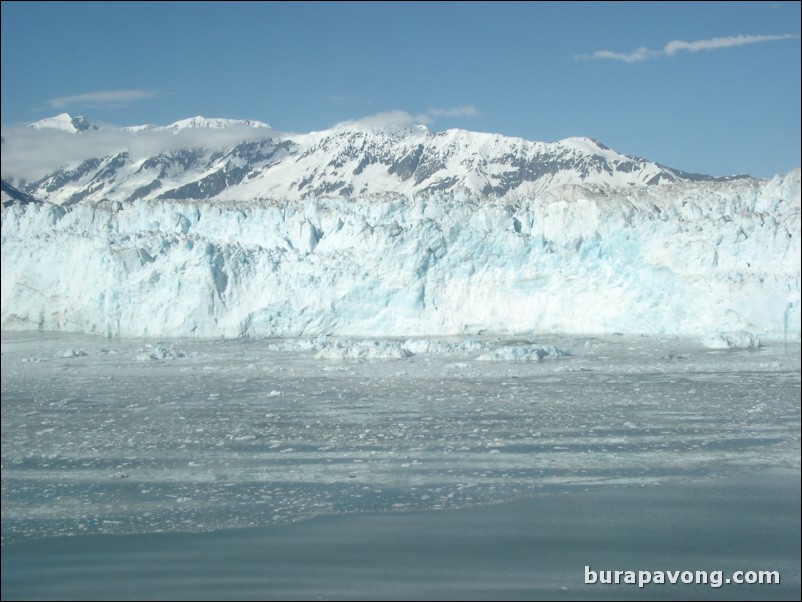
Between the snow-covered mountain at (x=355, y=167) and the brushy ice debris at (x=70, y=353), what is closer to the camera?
the brushy ice debris at (x=70, y=353)

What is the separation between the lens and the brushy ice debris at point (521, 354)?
42.2 ft

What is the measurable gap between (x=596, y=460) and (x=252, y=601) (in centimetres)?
326

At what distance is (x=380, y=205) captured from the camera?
838 inches

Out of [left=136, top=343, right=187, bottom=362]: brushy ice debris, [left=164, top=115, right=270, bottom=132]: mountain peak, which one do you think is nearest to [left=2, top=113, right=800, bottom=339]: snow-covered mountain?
[left=136, top=343, right=187, bottom=362]: brushy ice debris

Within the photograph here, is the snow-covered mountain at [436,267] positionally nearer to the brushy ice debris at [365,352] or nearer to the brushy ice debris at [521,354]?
the brushy ice debris at [521,354]

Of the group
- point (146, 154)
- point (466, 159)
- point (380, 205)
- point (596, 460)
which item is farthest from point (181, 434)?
point (146, 154)

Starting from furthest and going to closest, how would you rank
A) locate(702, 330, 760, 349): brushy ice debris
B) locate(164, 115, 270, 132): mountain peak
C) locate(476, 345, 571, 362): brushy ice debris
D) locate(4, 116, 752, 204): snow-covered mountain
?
locate(164, 115, 270, 132): mountain peak < locate(4, 116, 752, 204): snow-covered mountain < locate(476, 345, 571, 362): brushy ice debris < locate(702, 330, 760, 349): brushy ice debris

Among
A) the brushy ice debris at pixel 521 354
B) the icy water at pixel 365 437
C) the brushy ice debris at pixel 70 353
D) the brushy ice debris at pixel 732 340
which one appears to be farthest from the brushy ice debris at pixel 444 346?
the brushy ice debris at pixel 70 353

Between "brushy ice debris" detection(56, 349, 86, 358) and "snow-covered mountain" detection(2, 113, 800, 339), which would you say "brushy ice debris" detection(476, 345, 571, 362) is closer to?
"snow-covered mountain" detection(2, 113, 800, 339)

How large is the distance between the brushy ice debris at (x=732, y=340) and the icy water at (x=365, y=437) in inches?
6.6

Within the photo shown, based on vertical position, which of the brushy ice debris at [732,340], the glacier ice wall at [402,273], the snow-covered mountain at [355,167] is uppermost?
the snow-covered mountain at [355,167]

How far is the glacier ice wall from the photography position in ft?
50.0

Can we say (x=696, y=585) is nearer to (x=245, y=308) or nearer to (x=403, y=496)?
(x=403, y=496)

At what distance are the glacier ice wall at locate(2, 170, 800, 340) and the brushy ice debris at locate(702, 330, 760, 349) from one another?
1.80 m
